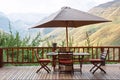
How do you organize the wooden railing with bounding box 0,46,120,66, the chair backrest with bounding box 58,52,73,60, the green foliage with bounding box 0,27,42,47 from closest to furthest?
the chair backrest with bounding box 58,52,73,60
the wooden railing with bounding box 0,46,120,66
the green foliage with bounding box 0,27,42,47

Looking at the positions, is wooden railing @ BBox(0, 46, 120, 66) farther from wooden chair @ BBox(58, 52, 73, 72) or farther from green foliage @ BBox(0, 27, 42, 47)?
wooden chair @ BBox(58, 52, 73, 72)

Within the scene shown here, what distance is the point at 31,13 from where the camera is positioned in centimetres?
2931

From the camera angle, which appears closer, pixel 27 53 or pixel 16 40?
pixel 27 53

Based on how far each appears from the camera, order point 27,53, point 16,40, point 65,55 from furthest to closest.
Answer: point 16,40 < point 27,53 < point 65,55

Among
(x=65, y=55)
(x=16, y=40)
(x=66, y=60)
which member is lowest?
(x=66, y=60)

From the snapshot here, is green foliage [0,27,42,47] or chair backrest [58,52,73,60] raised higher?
green foliage [0,27,42,47]

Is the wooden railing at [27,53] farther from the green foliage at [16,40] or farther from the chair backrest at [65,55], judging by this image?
the chair backrest at [65,55]

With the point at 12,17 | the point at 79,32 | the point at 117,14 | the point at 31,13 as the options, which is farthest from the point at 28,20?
the point at 117,14

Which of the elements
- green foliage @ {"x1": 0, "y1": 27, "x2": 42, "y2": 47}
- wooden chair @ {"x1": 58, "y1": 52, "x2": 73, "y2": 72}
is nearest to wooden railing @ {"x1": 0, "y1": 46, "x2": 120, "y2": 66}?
green foliage @ {"x1": 0, "y1": 27, "x2": 42, "y2": 47}

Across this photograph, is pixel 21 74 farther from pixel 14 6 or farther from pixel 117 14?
pixel 14 6

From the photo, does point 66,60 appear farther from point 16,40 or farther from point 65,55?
point 16,40

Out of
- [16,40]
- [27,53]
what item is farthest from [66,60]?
[16,40]

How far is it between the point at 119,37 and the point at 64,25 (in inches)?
521

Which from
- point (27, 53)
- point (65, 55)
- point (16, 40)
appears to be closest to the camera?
point (65, 55)
